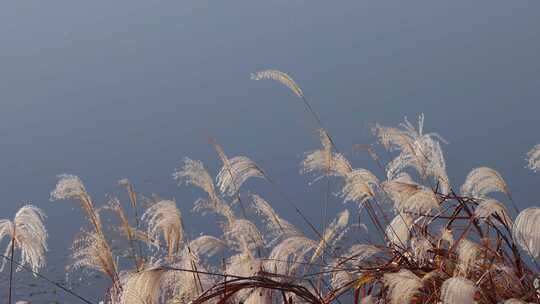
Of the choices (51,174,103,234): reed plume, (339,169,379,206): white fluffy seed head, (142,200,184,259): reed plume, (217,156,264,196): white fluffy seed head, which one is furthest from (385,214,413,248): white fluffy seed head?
(51,174,103,234): reed plume

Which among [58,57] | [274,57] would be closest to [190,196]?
[274,57]

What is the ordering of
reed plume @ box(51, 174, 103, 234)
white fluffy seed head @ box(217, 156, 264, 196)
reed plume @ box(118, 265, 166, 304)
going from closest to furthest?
reed plume @ box(118, 265, 166, 304), reed plume @ box(51, 174, 103, 234), white fluffy seed head @ box(217, 156, 264, 196)

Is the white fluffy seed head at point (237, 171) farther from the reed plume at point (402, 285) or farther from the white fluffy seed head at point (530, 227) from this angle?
the white fluffy seed head at point (530, 227)

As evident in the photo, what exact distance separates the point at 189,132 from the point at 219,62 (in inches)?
90.6

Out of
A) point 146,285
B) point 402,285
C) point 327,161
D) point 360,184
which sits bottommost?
point 402,285

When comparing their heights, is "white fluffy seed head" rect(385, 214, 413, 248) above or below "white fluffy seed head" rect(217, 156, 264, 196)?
below

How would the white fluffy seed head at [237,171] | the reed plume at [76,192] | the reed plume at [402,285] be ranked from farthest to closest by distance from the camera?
1. the white fluffy seed head at [237,171]
2. the reed plume at [76,192]
3. the reed plume at [402,285]

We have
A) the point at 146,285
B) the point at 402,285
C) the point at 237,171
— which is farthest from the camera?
the point at 237,171

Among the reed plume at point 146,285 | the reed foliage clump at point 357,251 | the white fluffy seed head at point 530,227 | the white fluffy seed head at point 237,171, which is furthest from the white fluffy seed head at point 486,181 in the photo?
the reed plume at point 146,285

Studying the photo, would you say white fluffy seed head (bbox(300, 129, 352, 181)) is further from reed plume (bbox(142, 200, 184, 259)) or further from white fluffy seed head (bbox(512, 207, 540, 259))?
white fluffy seed head (bbox(512, 207, 540, 259))

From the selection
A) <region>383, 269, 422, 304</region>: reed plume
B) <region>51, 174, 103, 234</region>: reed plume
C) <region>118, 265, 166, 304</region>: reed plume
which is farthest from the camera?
<region>51, 174, 103, 234</region>: reed plume

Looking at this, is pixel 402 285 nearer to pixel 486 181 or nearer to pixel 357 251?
pixel 357 251

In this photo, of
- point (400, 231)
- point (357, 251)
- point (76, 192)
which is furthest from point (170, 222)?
point (400, 231)

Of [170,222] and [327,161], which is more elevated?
[327,161]
